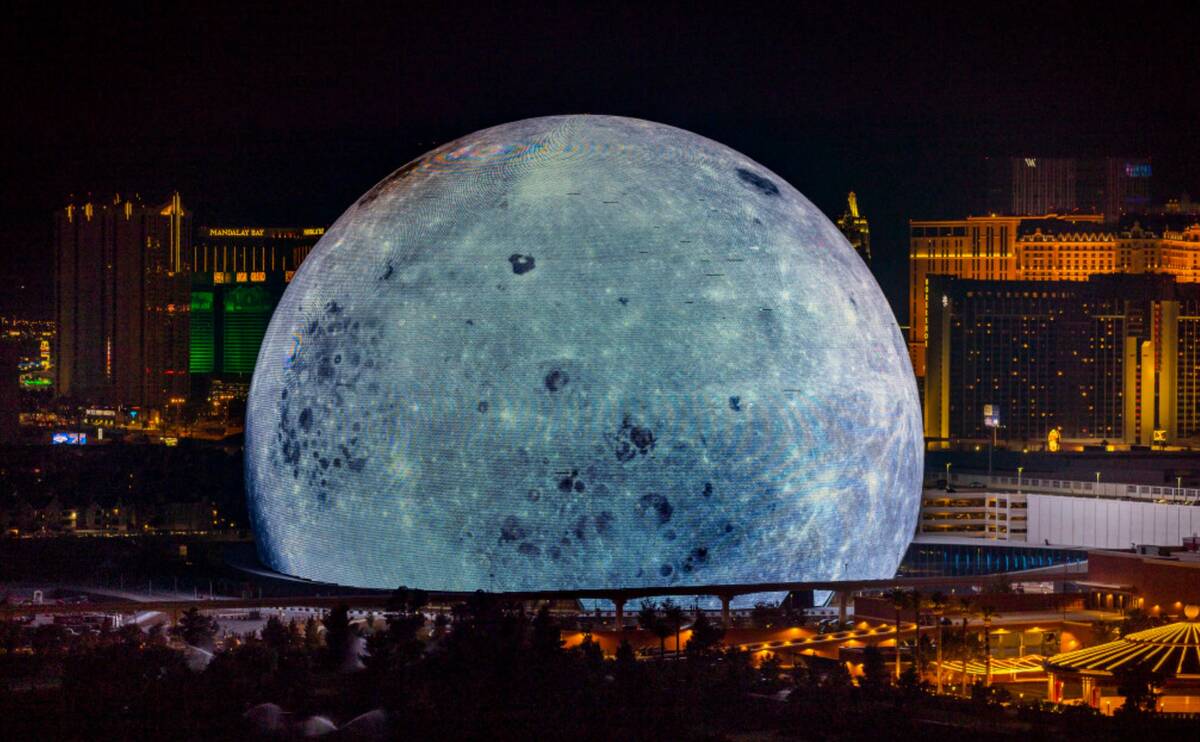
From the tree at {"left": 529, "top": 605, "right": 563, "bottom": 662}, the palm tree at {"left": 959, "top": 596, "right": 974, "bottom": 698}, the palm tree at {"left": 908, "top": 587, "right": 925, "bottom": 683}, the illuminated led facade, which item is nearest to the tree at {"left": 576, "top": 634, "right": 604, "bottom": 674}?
the tree at {"left": 529, "top": 605, "right": 563, "bottom": 662}

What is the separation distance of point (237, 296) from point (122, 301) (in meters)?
8.28

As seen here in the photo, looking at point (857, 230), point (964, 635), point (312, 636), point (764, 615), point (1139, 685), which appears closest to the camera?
point (1139, 685)

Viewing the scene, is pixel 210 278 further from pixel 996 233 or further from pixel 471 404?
pixel 471 404

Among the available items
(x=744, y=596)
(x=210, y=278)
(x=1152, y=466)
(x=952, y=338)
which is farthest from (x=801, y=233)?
(x=210, y=278)

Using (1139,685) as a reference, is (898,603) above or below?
above

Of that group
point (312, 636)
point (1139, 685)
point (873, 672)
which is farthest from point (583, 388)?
point (1139, 685)

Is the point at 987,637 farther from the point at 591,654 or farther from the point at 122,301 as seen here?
the point at 122,301

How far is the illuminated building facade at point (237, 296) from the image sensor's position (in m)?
159

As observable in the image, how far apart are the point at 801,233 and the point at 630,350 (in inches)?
177

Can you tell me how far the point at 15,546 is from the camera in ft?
174

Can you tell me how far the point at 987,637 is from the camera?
37219mm

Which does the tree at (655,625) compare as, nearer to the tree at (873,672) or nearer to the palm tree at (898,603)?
the tree at (873,672)

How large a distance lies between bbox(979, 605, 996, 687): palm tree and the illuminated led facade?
217cm

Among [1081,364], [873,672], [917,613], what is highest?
[1081,364]
